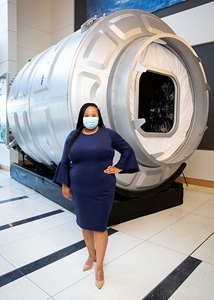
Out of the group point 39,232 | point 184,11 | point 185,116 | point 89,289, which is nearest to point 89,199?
point 89,289

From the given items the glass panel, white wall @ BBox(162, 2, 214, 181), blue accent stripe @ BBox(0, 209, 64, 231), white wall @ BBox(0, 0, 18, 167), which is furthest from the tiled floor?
white wall @ BBox(0, 0, 18, 167)

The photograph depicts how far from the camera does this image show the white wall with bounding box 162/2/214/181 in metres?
3.92

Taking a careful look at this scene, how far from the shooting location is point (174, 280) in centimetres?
156

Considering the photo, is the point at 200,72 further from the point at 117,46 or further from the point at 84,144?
the point at 84,144

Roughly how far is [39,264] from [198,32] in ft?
13.7

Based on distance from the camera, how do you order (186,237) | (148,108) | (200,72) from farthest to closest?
(148,108), (200,72), (186,237)

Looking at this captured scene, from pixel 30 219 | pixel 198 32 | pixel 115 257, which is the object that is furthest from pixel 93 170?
pixel 198 32

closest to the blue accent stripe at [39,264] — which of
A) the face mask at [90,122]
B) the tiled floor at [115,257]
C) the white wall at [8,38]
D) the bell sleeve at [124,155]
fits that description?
the tiled floor at [115,257]

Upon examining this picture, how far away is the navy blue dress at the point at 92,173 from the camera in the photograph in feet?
4.69

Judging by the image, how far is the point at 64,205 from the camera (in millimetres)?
2934

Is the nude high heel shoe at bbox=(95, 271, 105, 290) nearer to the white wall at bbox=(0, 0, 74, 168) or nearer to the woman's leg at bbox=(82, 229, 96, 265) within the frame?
the woman's leg at bbox=(82, 229, 96, 265)

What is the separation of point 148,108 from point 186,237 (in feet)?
6.12

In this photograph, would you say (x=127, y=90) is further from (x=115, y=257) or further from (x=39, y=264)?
(x=39, y=264)

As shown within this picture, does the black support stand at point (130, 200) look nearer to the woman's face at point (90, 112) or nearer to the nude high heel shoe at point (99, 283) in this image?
the nude high heel shoe at point (99, 283)
